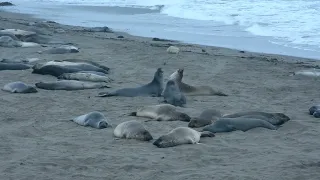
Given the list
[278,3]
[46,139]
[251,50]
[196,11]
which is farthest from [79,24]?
[46,139]

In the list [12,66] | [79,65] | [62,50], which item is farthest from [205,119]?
[62,50]

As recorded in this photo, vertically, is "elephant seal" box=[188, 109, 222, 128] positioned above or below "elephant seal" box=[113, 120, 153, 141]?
above

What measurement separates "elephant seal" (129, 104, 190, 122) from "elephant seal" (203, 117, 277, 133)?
1.88 feet

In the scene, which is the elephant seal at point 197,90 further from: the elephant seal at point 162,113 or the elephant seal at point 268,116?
the elephant seal at point 268,116

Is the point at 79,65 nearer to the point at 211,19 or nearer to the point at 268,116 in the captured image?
the point at 268,116

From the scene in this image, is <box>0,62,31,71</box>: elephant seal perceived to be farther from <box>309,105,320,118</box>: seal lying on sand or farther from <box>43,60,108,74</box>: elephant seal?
<box>309,105,320,118</box>: seal lying on sand

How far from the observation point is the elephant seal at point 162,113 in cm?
813

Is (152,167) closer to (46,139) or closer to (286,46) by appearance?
(46,139)

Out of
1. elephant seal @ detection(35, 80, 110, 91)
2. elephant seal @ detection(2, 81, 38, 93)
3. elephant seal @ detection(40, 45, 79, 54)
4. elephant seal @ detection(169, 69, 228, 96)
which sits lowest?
elephant seal @ detection(2, 81, 38, 93)

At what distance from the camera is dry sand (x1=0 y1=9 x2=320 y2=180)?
5.92m

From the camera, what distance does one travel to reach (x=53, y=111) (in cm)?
871

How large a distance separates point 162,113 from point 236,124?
101cm

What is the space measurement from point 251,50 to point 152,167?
1025cm

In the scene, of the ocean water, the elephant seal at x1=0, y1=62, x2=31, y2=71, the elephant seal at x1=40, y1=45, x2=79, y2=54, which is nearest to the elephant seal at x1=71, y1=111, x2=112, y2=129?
the elephant seal at x1=0, y1=62, x2=31, y2=71
